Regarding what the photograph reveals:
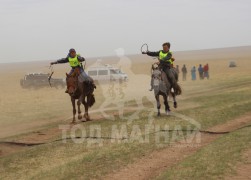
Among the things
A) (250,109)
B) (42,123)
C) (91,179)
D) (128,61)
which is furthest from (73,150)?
(250,109)

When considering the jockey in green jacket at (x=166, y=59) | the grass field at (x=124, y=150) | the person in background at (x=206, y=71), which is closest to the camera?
the grass field at (x=124, y=150)

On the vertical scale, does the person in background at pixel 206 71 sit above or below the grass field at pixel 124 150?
above

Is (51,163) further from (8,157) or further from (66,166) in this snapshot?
(8,157)

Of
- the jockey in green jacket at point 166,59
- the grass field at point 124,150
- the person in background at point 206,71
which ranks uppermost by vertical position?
the jockey in green jacket at point 166,59

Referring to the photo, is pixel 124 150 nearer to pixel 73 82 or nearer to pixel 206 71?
pixel 73 82

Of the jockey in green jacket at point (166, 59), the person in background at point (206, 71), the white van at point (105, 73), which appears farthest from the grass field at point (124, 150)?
the person in background at point (206, 71)

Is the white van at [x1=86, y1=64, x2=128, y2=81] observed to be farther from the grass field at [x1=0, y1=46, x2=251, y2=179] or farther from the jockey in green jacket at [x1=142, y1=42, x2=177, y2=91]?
the jockey in green jacket at [x1=142, y1=42, x2=177, y2=91]

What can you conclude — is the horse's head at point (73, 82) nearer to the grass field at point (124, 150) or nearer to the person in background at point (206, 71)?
the grass field at point (124, 150)

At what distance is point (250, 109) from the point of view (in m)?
16.4

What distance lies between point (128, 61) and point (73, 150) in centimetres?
395

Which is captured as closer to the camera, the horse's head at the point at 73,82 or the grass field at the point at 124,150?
the grass field at the point at 124,150

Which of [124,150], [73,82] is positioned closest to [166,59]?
[73,82]

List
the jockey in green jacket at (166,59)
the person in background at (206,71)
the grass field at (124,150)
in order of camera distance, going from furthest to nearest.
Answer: the person in background at (206,71) → the jockey in green jacket at (166,59) → the grass field at (124,150)

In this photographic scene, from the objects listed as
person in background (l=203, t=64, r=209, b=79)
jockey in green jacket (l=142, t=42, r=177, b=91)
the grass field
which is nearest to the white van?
person in background (l=203, t=64, r=209, b=79)
